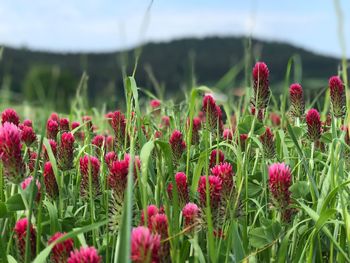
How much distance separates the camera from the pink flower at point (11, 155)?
189cm

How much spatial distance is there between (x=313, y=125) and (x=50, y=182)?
124 centimetres

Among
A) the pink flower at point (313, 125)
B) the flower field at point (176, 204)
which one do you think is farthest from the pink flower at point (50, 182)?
the pink flower at point (313, 125)

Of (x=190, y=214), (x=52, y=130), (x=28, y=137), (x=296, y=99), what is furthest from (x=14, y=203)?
(x=296, y=99)

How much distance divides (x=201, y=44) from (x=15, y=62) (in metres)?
24.2

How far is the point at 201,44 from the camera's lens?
79.4 meters

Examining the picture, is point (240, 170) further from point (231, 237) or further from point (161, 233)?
point (161, 233)

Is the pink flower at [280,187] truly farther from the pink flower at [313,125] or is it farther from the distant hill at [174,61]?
the distant hill at [174,61]

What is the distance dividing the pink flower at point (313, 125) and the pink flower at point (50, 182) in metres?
1.20

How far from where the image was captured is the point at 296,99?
322 centimetres

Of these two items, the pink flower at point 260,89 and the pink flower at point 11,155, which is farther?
the pink flower at point 260,89

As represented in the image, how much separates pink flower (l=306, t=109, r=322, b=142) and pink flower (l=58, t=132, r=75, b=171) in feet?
3.56

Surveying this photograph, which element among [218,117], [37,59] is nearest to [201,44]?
[37,59]

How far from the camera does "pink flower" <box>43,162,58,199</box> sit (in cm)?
242

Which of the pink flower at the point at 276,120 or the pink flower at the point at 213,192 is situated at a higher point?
the pink flower at the point at 276,120
